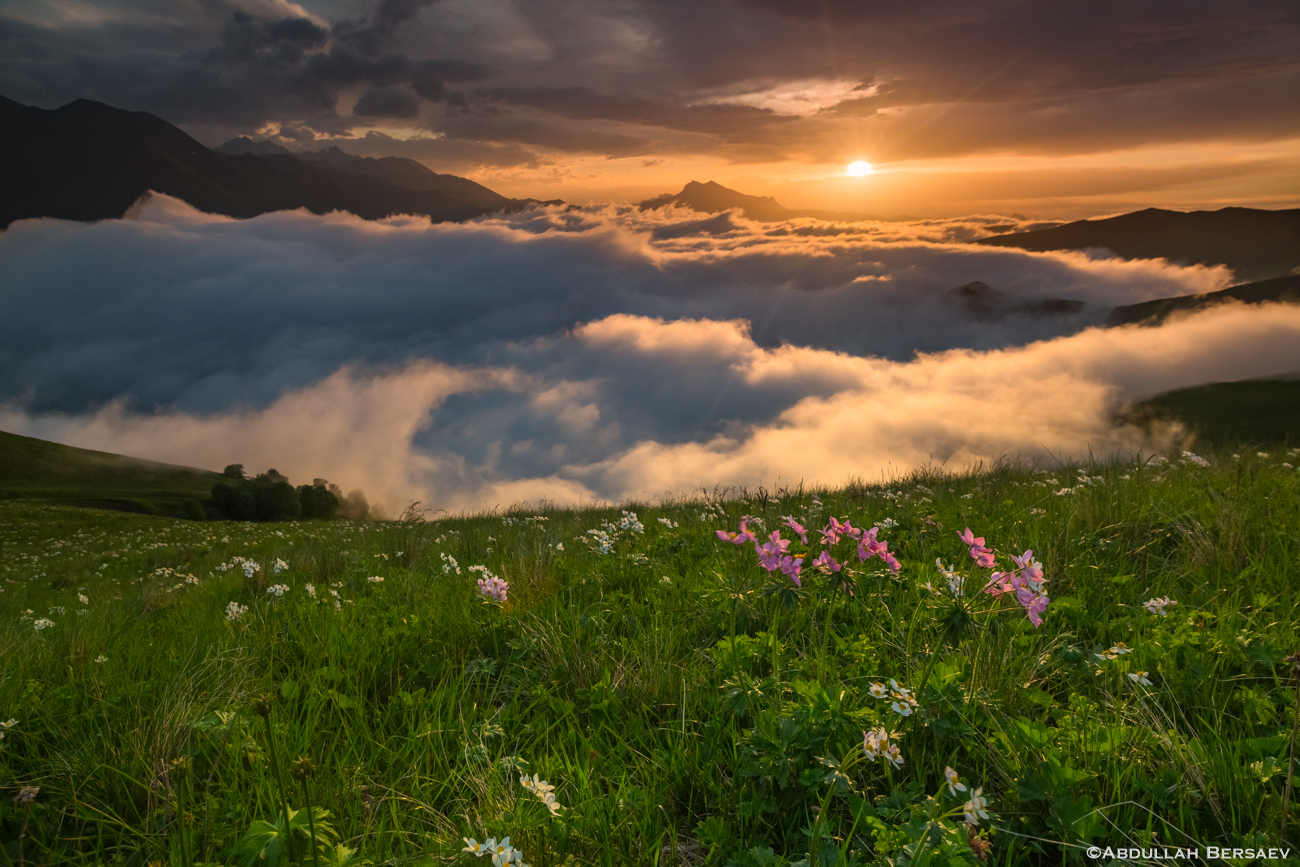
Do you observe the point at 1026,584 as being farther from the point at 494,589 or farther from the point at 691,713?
the point at 494,589

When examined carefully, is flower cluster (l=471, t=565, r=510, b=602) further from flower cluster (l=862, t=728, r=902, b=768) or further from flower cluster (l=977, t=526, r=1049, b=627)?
flower cluster (l=977, t=526, r=1049, b=627)

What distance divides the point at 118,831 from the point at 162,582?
22.2 ft

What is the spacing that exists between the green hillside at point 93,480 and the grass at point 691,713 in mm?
122363

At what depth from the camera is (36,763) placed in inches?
114

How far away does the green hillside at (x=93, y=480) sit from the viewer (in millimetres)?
97875

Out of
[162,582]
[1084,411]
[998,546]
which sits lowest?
[1084,411]

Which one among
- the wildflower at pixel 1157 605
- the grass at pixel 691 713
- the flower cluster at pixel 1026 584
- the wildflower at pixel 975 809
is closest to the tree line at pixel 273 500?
the grass at pixel 691 713

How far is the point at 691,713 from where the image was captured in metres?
3.12

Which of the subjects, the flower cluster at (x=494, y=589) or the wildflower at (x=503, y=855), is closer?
the wildflower at (x=503, y=855)

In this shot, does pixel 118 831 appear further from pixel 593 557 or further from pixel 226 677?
pixel 593 557

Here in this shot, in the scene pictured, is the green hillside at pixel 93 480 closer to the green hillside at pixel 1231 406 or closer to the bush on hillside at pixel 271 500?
the bush on hillside at pixel 271 500

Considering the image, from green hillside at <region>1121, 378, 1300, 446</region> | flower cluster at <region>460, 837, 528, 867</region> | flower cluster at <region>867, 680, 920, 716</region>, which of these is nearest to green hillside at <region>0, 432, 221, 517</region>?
flower cluster at <region>460, 837, 528, 867</region>

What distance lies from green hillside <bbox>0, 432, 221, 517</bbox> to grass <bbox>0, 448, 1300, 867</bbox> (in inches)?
4817

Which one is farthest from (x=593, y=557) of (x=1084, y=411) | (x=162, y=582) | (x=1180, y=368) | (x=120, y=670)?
(x=1180, y=368)
